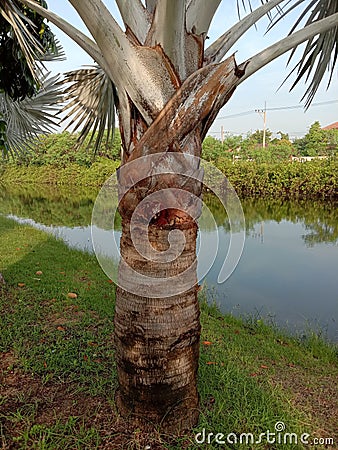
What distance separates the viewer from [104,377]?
7.30ft

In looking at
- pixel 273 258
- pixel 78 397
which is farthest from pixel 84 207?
pixel 78 397

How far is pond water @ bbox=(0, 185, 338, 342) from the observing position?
4.90m

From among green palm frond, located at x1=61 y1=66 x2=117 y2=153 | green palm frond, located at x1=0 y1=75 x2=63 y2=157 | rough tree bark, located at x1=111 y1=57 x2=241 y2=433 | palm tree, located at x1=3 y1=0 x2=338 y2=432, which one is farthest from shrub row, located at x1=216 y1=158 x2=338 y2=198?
Answer: rough tree bark, located at x1=111 y1=57 x2=241 y2=433

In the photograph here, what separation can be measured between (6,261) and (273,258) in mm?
5242

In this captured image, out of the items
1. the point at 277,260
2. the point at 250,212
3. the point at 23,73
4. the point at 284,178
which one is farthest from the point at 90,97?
the point at 284,178

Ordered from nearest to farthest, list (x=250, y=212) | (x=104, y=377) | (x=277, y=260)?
1. (x=104, y=377)
2. (x=277, y=260)
3. (x=250, y=212)

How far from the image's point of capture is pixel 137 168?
4.92 ft

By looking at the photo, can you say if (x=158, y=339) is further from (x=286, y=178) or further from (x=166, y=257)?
(x=286, y=178)

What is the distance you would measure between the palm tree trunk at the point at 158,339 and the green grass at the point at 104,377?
15 centimetres

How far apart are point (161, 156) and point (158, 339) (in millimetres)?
759

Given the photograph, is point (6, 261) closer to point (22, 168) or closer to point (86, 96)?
point (86, 96)

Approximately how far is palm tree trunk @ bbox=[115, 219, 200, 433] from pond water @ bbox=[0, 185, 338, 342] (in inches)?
8.3

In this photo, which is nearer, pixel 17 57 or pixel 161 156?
pixel 161 156

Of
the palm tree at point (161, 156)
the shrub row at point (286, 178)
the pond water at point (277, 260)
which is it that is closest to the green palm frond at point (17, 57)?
the palm tree at point (161, 156)
